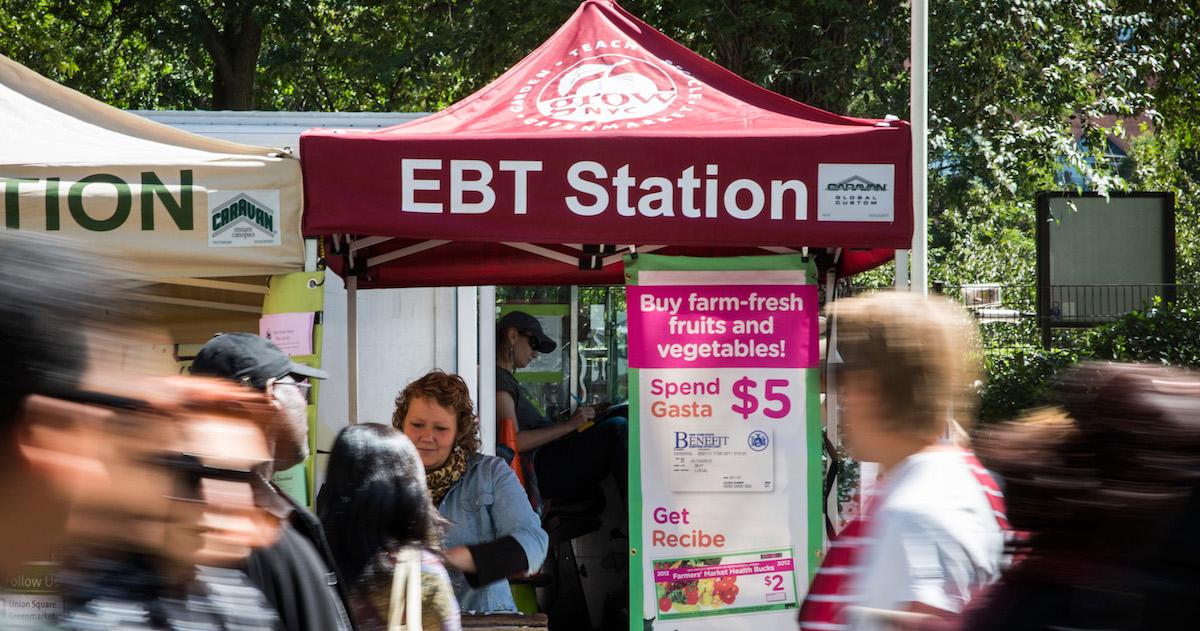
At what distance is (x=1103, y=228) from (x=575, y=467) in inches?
399

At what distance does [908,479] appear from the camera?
2311 mm

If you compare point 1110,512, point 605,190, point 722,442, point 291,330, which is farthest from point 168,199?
point 1110,512

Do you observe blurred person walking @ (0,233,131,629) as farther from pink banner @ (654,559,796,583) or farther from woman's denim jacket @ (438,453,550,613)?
pink banner @ (654,559,796,583)

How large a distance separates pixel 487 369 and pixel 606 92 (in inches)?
81.9

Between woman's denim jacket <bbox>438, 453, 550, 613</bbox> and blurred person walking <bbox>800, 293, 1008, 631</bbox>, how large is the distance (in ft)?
5.99

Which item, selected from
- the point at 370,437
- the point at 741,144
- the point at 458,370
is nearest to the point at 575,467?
the point at 458,370

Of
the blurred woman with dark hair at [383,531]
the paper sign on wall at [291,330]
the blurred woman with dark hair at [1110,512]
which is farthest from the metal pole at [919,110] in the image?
the blurred woman with dark hair at [1110,512]

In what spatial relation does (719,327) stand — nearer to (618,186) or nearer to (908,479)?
(618,186)

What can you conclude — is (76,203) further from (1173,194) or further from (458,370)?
(1173,194)

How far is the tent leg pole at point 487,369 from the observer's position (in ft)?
21.1

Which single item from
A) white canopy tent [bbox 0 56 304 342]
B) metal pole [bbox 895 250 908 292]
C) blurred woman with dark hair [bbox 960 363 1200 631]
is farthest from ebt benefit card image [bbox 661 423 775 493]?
blurred woman with dark hair [bbox 960 363 1200 631]

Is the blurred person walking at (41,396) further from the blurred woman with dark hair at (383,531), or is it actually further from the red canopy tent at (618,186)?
the red canopy tent at (618,186)

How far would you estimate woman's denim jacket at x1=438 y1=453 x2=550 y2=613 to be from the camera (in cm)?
416

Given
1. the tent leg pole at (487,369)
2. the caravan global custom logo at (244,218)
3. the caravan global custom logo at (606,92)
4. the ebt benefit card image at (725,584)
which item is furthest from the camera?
the tent leg pole at (487,369)
